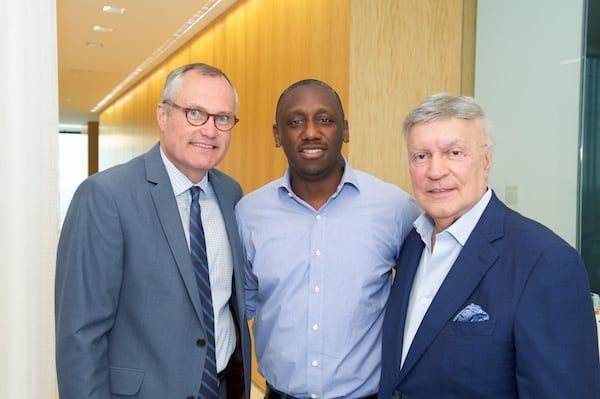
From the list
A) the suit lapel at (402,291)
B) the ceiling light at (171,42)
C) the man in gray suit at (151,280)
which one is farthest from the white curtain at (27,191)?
the ceiling light at (171,42)

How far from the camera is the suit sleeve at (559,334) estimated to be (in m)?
1.26

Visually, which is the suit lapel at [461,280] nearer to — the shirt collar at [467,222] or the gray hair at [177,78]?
the shirt collar at [467,222]

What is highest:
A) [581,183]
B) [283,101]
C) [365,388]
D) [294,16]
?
[294,16]

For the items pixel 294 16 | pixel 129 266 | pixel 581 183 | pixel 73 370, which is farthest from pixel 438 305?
pixel 294 16

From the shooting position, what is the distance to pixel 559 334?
1.26 meters

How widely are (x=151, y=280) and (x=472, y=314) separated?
37.5 inches

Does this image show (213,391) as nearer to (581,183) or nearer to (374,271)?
(374,271)

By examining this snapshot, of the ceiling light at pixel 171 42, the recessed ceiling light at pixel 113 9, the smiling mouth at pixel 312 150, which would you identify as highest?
the ceiling light at pixel 171 42

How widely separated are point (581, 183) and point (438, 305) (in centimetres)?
234

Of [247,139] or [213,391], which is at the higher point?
[247,139]

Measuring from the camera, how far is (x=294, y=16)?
14.2ft

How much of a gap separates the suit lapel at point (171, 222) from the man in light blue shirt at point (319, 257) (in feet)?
1.24

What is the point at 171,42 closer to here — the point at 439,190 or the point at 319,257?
the point at 319,257

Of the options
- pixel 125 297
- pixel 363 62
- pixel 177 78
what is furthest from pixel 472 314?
pixel 363 62
